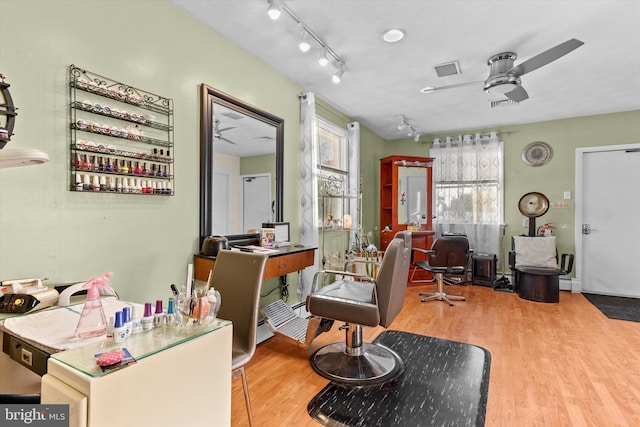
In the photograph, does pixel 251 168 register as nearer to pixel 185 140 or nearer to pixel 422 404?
pixel 185 140

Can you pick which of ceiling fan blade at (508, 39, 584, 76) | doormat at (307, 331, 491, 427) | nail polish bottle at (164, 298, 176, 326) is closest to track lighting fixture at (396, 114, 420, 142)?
ceiling fan blade at (508, 39, 584, 76)

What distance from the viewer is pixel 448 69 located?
127 inches

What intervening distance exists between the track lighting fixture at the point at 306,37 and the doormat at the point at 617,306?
4.17 m

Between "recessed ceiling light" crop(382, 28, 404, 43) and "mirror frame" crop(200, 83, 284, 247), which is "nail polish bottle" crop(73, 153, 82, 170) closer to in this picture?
"mirror frame" crop(200, 83, 284, 247)

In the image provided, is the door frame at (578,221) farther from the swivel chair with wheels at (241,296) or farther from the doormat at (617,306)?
the swivel chair with wheels at (241,296)

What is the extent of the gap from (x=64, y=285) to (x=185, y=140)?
48.4 inches

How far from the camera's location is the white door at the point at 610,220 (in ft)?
14.9

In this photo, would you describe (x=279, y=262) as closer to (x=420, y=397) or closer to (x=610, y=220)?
(x=420, y=397)

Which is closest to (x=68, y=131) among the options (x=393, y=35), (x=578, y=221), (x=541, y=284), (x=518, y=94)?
(x=393, y=35)

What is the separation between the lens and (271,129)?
3238mm

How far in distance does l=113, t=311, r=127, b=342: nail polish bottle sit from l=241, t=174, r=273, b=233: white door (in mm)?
1937

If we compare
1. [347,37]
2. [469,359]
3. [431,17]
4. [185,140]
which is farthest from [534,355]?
[185,140]

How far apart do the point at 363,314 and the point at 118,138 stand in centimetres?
196

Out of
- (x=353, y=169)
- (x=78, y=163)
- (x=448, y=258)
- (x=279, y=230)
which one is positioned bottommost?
(x=448, y=258)
